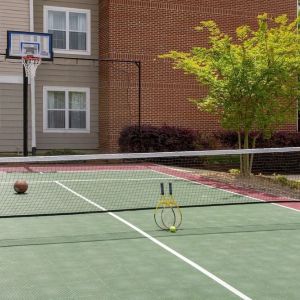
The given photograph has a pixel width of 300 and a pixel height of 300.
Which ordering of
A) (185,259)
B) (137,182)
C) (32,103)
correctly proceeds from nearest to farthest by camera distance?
1. (185,259)
2. (137,182)
3. (32,103)

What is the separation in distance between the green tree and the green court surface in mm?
5312

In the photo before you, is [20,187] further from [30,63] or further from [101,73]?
[101,73]

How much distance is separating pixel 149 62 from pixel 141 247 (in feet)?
55.5

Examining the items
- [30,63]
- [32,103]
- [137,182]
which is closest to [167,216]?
[137,182]

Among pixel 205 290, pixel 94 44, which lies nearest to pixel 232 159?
pixel 94 44

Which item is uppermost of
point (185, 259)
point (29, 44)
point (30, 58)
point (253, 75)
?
point (29, 44)

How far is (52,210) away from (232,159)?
39.0 feet

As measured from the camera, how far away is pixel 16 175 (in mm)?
18141

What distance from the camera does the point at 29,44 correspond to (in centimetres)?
2153

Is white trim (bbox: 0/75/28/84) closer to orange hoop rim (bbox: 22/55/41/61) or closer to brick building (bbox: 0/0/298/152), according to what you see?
brick building (bbox: 0/0/298/152)

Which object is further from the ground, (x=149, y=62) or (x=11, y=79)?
(x=149, y=62)

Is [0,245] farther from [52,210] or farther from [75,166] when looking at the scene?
[75,166]

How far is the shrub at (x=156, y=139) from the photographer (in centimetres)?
2262

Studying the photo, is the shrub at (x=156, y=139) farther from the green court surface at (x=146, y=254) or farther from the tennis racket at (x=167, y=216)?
the tennis racket at (x=167, y=216)
